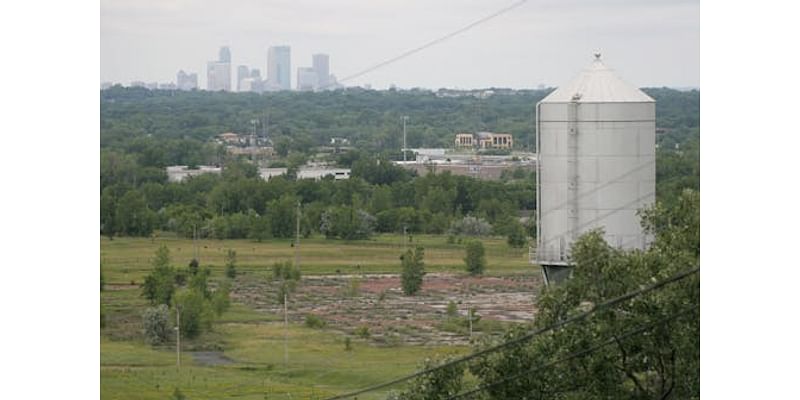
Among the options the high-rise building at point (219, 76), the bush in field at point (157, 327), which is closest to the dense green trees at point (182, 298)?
the bush in field at point (157, 327)

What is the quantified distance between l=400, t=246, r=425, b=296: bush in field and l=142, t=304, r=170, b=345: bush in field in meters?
4.84

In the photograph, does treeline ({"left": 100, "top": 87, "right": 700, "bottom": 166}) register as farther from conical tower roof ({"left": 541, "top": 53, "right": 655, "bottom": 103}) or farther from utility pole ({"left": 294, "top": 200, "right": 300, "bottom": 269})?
conical tower roof ({"left": 541, "top": 53, "right": 655, "bottom": 103})

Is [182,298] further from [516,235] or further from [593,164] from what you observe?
[593,164]

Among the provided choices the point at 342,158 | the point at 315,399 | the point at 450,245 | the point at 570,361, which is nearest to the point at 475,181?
the point at 450,245

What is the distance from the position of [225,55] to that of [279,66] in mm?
1743

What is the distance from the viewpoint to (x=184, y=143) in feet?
105

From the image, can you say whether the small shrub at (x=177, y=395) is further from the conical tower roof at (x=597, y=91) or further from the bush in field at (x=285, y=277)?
the bush in field at (x=285, y=277)

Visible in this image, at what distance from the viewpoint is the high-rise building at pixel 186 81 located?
3612cm

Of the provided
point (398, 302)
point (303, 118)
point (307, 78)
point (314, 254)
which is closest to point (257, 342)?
point (398, 302)

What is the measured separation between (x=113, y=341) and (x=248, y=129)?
57.5 ft

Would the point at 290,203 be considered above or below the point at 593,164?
below

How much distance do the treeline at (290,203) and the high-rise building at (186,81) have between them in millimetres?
6601

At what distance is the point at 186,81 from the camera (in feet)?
120
